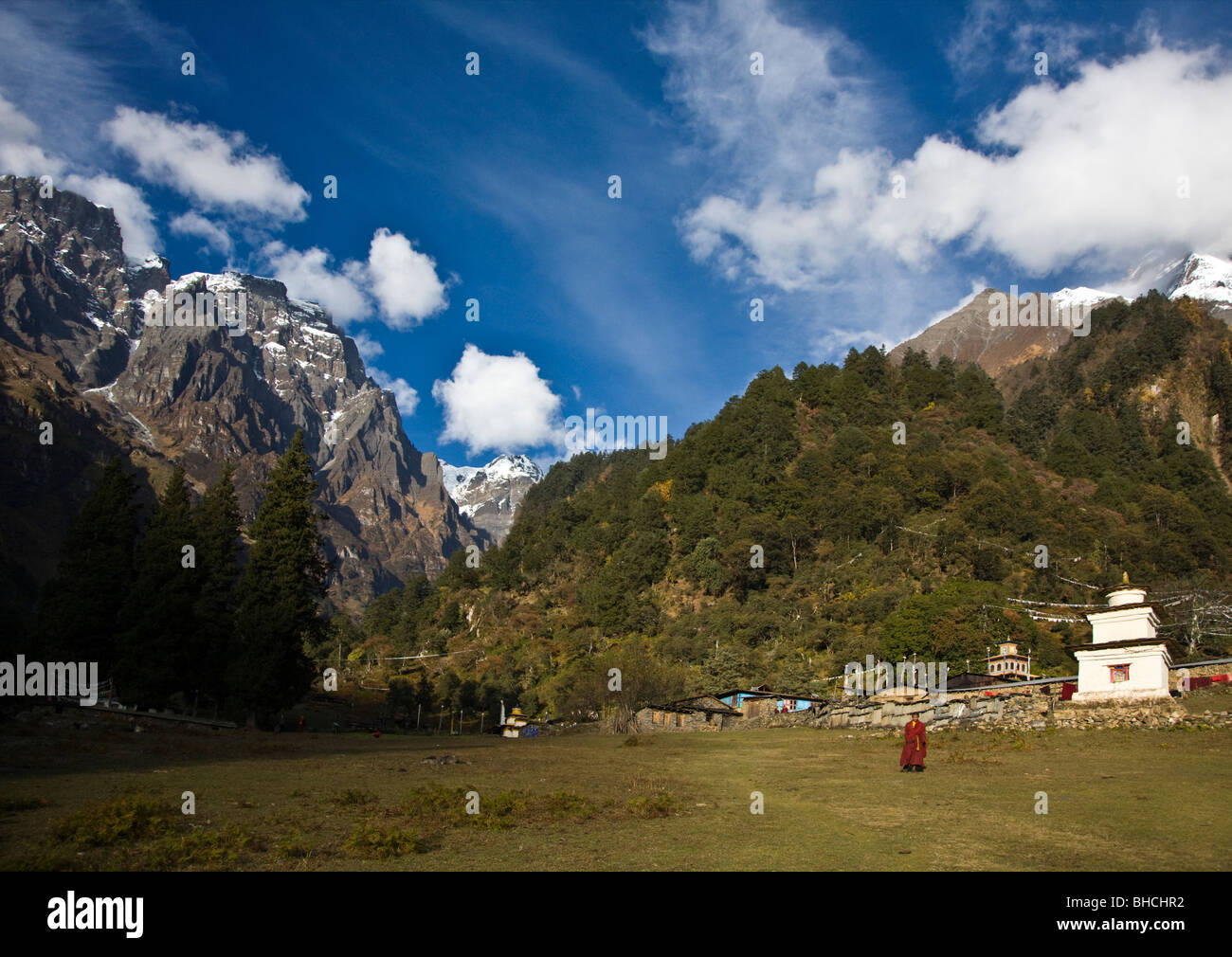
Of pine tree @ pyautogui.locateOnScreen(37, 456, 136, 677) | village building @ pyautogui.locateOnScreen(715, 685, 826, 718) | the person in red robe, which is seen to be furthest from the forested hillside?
the person in red robe

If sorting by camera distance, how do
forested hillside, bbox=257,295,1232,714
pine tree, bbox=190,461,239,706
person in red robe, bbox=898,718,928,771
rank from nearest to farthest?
person in red robe, bbox=898,718,928,771, pine tree, bbox=190,461,239,706, forested hillside, bbox=257,295,1232,714

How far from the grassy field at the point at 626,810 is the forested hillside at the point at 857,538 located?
35642 mm

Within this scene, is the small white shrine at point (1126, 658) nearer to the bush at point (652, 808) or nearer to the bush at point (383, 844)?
the bush at point (652, 808)

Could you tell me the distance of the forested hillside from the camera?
6469 centimetres

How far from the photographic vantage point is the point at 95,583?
36.0m

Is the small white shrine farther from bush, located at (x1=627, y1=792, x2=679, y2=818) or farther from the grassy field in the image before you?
bush, located at (x1=627, y1=792, x2=679, y2=818)

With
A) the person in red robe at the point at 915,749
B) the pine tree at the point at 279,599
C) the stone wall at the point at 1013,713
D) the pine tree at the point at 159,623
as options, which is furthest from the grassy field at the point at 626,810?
the pine tree at the point at 159,623

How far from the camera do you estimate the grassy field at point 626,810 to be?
28.8ft

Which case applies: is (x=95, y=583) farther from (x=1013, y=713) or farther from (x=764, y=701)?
(x=764, y=701)

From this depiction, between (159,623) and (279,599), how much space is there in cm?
519

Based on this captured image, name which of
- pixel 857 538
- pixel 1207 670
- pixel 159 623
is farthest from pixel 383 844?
pixel 857 538

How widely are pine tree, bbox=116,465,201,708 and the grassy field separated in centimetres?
1157
